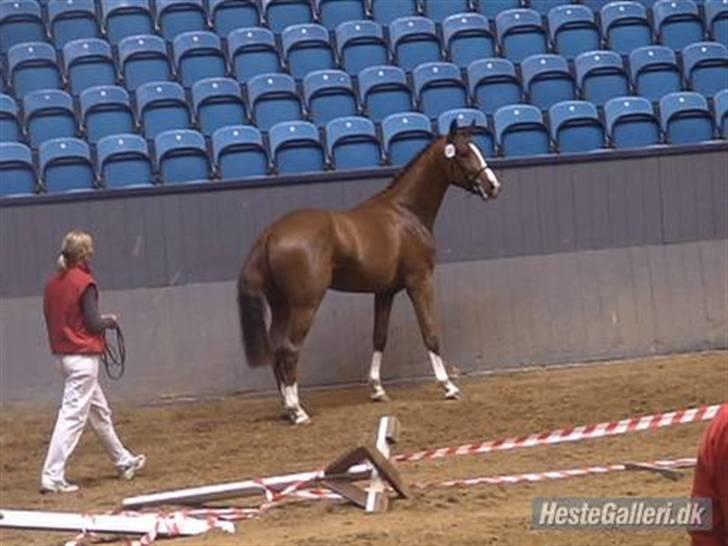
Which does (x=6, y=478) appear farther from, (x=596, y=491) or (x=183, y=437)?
(x=596, y=491)

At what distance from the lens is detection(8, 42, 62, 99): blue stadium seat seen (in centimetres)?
1844

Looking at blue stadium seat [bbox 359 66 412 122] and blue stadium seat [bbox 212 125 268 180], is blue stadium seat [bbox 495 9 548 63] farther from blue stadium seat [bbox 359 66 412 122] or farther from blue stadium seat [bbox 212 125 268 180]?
blue stadium seat [bbox 212 125 268 180]

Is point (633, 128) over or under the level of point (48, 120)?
under

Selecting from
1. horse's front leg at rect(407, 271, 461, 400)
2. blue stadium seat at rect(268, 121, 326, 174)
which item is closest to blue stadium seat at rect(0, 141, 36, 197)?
blue stadium seat at rect(268, 121, 326, 174)

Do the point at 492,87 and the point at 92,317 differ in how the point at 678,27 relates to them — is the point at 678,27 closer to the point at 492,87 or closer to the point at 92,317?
the point at 492,87

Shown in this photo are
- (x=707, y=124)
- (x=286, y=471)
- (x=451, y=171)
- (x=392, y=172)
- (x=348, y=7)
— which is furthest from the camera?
(x=348, y=7)

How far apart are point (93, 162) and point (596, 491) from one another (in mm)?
8451

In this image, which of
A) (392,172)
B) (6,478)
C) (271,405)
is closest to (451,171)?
(392,172)

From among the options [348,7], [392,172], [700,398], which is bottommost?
[700,398]

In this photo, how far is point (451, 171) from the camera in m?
15.3

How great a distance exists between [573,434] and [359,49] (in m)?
7.51

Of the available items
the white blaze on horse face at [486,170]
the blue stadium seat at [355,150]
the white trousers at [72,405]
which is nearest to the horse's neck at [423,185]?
the white blaze on horse face at [486,170]

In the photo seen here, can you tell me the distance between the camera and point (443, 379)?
1505 centimetres

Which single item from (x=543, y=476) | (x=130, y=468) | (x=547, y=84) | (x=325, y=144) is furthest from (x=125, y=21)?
(x=543, y=476)
